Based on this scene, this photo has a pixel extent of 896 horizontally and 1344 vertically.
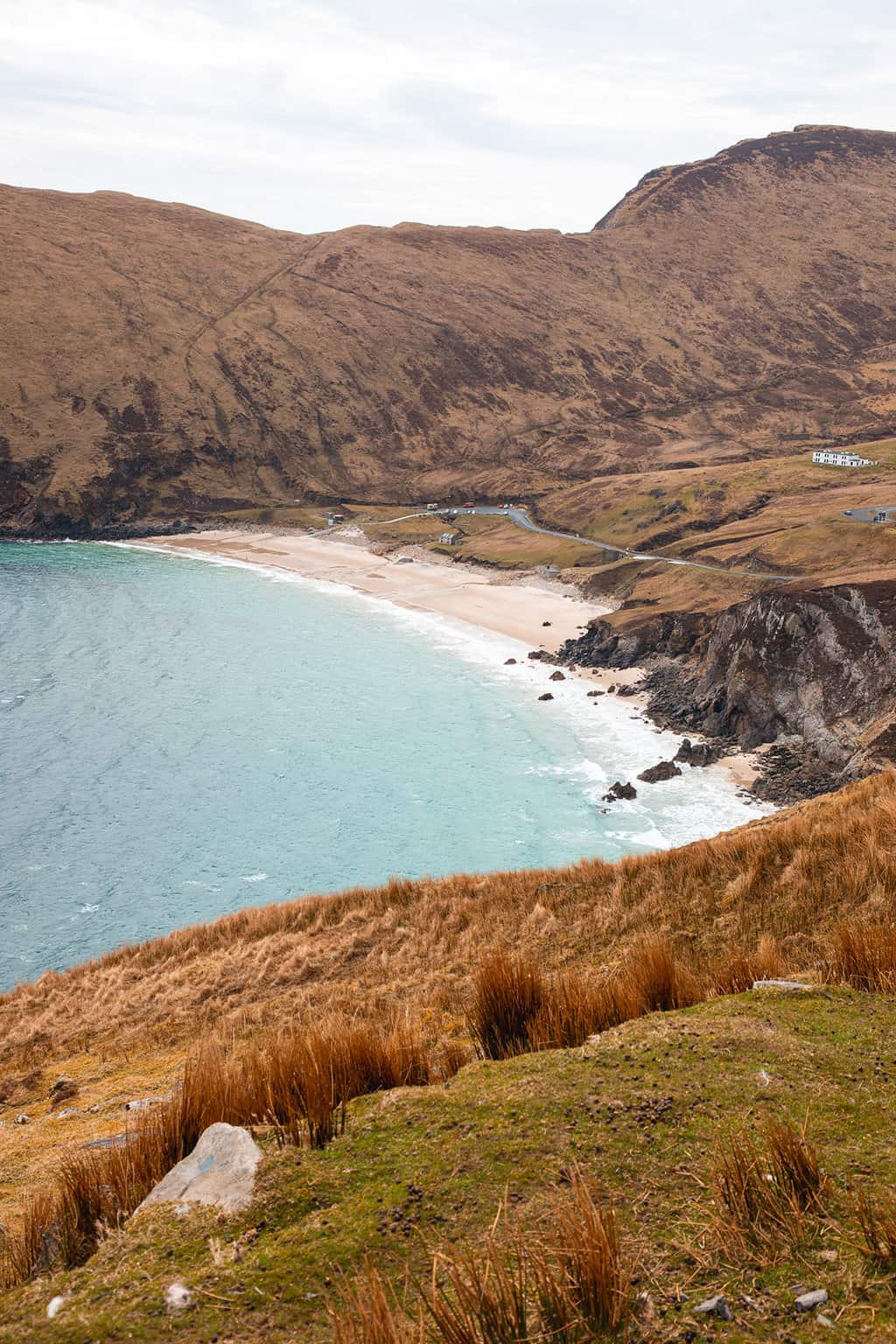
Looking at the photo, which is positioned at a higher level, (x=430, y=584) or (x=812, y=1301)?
(x=812, y=1301)

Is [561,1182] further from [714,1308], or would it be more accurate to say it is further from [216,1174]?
[216,1174]

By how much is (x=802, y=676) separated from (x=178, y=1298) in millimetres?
48232

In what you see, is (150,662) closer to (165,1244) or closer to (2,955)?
(2,955)

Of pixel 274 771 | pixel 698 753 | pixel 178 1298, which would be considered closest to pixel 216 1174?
pixel 178 1298

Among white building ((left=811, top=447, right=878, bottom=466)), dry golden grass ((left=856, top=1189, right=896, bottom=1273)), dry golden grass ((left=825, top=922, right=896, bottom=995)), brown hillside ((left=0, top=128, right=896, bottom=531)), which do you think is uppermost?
brown hillside ((left=0, top=128, right=896, bottom=531))

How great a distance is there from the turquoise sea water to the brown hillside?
227 feet

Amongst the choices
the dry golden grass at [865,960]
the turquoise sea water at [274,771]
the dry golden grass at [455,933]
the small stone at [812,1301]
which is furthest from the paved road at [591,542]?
the small stone at [812,1301]

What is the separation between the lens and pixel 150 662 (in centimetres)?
6925

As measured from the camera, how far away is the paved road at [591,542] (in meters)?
70.5

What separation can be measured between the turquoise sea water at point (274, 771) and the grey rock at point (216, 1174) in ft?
92.5

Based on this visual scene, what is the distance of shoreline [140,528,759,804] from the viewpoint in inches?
2505

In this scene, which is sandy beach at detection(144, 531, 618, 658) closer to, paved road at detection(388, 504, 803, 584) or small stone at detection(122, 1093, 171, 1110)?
paved road at detection(388, 504, 803, 584)

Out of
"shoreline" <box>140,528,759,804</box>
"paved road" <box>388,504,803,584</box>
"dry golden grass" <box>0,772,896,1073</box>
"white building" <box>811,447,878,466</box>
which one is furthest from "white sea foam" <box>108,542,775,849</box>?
"white building" <box>811,447,878,466</box>

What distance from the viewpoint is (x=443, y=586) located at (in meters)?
96.3
